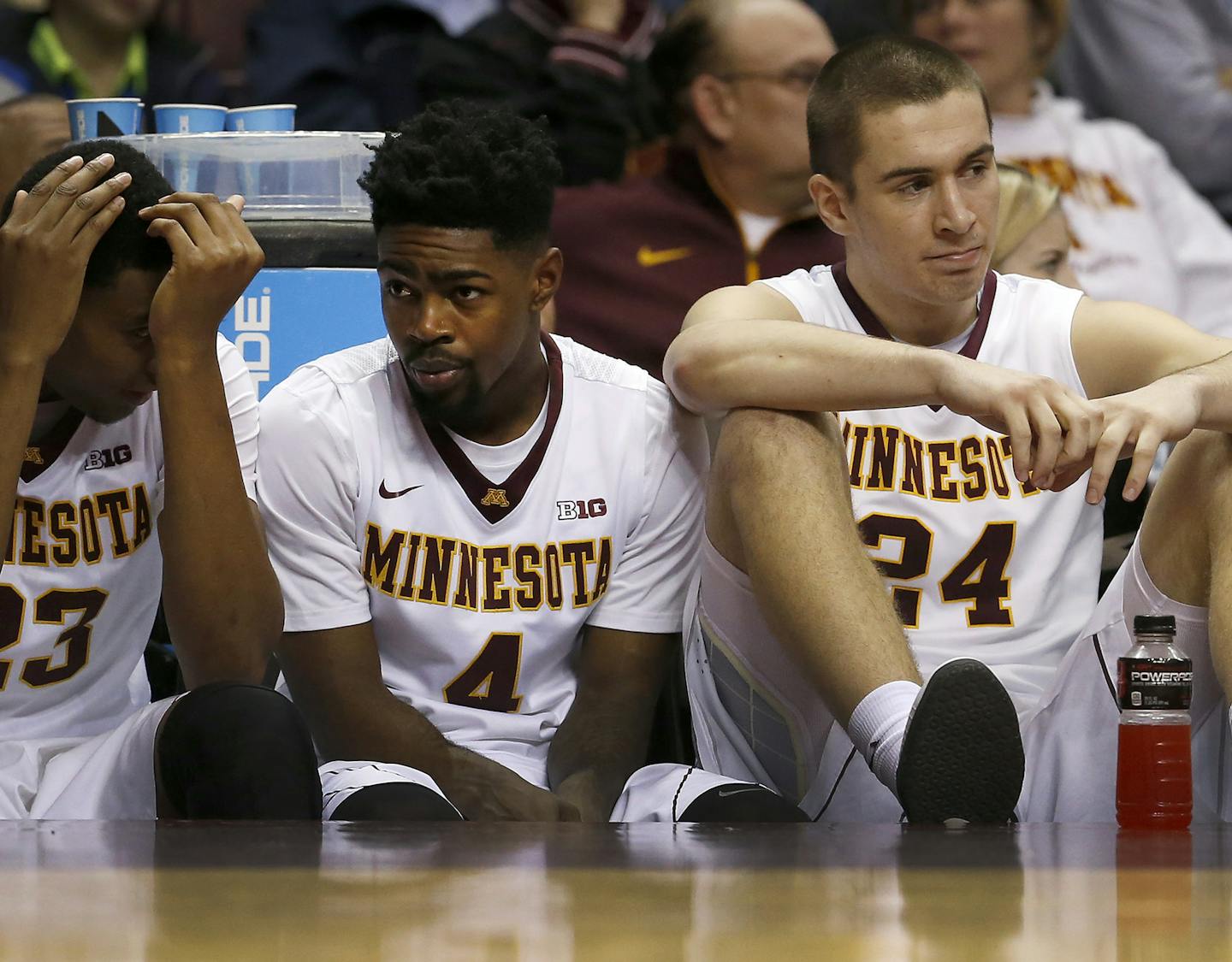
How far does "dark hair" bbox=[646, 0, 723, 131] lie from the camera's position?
4.05 meters

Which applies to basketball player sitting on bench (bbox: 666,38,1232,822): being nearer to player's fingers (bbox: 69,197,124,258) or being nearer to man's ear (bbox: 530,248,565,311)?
man's ear (bbox: 530,248,565,311)

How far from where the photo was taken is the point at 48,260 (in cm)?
227

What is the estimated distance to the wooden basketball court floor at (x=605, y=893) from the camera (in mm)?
1303

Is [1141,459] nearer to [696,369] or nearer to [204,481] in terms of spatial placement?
[696,369]

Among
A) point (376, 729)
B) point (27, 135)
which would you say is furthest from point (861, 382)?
point (27, 135)

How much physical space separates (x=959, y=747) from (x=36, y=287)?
1326 millimetres

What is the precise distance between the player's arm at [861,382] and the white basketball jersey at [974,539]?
0.22 meters

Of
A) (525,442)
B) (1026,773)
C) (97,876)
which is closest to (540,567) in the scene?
(525,442)

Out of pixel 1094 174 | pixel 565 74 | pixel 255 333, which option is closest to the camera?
pixel 255 333

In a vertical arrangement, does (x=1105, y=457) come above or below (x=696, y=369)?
below

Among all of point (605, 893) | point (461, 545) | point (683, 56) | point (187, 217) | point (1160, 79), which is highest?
point (1160, 79)

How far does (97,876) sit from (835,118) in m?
1.74

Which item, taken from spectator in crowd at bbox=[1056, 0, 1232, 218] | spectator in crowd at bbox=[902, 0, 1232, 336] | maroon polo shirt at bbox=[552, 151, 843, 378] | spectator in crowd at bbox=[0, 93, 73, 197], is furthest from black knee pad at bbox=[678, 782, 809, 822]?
spectator in crowd at bbox=[1056, 0, 1232, 218]

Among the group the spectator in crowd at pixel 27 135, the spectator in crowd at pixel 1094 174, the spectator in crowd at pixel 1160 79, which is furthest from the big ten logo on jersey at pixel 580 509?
the spectator in crowd at pixel 1160 79
